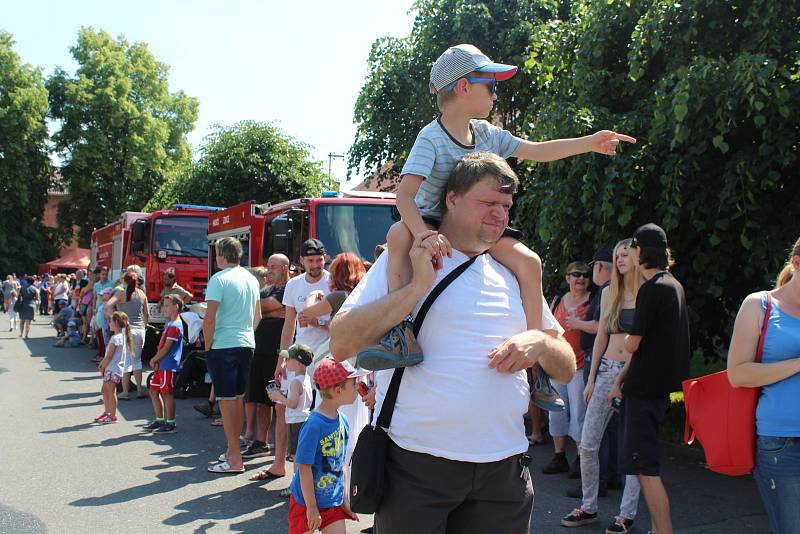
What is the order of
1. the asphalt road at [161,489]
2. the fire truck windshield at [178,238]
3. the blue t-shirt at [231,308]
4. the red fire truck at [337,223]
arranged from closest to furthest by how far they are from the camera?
the asphalt road at [161,489] < the blue t-shirt at [231,308] < the red fire truck at [337,223] < the fire truck windshield at [178,238]

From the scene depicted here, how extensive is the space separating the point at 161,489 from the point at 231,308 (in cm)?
169

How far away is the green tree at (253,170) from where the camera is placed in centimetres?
2520

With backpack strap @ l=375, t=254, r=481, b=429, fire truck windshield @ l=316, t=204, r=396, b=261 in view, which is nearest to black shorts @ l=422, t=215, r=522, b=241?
backpack strap @ l=375, t=254, r=481, b=429

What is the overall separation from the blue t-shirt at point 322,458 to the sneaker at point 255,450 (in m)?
3.83

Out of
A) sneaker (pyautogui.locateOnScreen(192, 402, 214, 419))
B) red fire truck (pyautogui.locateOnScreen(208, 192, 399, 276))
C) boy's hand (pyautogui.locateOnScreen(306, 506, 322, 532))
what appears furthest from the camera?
sneaker (pyautogui.locateOnScreen(192, 402, 214, 419))

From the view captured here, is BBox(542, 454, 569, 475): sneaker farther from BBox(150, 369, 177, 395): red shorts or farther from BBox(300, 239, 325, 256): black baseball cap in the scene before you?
BBox(150, 369, 177, 395): red shorts

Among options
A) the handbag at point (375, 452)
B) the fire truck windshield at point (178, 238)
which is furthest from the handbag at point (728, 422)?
the fire truck windshield at point (178, 238)

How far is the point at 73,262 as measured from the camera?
44094 millimetres

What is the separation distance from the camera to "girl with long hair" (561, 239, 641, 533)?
5457mm

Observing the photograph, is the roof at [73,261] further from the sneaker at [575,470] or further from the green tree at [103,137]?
the sneaker at [575,470]

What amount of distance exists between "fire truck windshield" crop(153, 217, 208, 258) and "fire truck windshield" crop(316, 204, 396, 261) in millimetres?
7853

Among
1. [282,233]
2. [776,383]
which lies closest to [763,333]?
[776,383]

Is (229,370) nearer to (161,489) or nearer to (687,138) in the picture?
(161,489)

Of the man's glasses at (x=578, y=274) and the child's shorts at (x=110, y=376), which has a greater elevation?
the man's glasses at (x=578, y=274)
